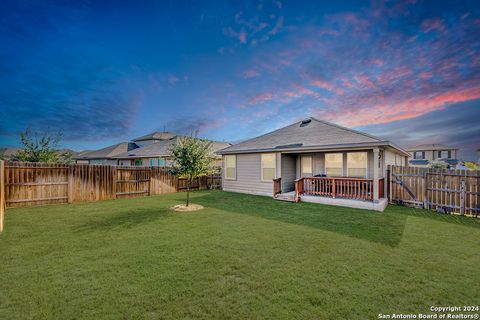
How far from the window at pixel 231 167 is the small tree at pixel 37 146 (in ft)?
38.7

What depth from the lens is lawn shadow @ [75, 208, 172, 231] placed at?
6.08 metres

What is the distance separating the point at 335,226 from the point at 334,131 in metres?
6.66

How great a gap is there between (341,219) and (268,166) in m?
5.86

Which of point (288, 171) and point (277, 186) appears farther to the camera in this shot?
point (288, 171)

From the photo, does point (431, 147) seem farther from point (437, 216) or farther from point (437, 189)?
point (437, 216)

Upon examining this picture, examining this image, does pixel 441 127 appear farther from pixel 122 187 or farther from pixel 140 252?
pixel 122 187

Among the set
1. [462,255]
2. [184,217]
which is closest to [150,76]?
[184,217]

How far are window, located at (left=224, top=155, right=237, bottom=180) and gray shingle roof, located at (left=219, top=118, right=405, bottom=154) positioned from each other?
0.60 meters

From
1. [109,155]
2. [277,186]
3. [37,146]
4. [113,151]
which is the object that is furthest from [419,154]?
[37,146]

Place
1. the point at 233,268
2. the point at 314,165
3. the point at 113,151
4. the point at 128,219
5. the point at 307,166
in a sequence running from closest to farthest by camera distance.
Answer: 1. the point at 233,268
2. the point at 128,219
3. the point at 314,165
4. the point at 307,166
5. the point at 113,151

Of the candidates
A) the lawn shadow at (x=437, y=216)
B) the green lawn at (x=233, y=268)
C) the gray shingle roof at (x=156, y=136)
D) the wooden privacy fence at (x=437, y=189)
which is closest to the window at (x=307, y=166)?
the wooden privacy fence at (x=437, y=189)

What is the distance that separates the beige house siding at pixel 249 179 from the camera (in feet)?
40.8

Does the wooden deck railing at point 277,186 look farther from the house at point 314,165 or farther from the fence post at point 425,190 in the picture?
the fence post at point 425,190

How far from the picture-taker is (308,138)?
11344 millimetres
